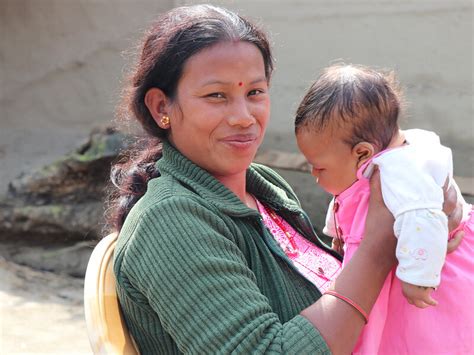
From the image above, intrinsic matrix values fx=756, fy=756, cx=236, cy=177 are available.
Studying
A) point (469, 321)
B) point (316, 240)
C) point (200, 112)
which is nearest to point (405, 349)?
point (469, 321)

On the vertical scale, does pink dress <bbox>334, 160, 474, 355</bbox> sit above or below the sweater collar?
below

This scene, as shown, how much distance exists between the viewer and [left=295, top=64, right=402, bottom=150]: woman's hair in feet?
6.21

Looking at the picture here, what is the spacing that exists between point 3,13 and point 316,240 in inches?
181

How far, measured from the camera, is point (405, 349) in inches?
73.8

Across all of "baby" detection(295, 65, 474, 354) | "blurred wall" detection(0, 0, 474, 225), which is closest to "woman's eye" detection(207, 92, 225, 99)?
"baby" detection(295, 65, 474, 354)

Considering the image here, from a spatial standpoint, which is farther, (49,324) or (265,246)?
(49,324)

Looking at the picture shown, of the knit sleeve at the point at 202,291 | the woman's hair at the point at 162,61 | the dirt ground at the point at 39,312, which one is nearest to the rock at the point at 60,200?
the dirt ground at the point at 39,312

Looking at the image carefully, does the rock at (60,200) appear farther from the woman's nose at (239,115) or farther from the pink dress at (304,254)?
the woman's nose at (239,115)

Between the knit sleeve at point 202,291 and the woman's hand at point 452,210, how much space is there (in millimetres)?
443

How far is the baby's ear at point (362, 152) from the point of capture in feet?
6.19

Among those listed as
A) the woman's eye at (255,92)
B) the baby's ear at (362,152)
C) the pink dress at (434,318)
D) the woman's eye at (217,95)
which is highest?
the woman's eye at (217,95)

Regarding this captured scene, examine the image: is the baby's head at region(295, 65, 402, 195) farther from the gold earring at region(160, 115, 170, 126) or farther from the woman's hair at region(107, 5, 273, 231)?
the gold earring at region(160, 115, 170, 126)

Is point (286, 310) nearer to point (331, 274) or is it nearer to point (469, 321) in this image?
point (331, 274)

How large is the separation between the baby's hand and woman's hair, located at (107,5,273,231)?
739 millimetres
